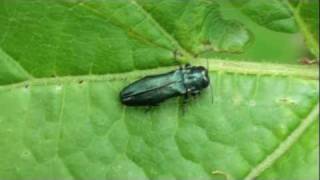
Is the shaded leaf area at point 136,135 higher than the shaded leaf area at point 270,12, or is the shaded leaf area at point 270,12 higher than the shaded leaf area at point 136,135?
the shaded leaf area at point 270,12

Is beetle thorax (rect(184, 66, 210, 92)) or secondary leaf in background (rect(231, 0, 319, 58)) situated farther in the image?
beetle thorax (rect(184, 66, 210, 92))

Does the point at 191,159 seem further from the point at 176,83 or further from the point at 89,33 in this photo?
the point at 89,33

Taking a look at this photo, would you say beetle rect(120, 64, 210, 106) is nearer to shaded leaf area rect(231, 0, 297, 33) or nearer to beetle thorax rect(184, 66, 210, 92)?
beetle thorax rect(184, 66, 210, 92)

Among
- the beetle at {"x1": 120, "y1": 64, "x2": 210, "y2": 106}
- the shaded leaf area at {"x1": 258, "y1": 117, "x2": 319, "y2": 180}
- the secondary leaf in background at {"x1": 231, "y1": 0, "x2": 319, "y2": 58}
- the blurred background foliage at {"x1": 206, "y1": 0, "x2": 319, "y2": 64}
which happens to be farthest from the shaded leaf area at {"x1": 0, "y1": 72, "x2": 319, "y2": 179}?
the secondary leaf in background at {"x1": 231, "y1": 0, "x2": 319, "y2": 58}

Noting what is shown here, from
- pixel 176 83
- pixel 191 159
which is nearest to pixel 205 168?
pixel 191 159

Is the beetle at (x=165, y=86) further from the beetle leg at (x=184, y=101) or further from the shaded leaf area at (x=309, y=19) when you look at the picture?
the shaded leaf area at (x=309, y=19)

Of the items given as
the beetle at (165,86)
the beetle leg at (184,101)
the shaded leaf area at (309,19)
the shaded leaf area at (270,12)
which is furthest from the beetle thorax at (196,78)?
the shaded leaf area at (309,19)
